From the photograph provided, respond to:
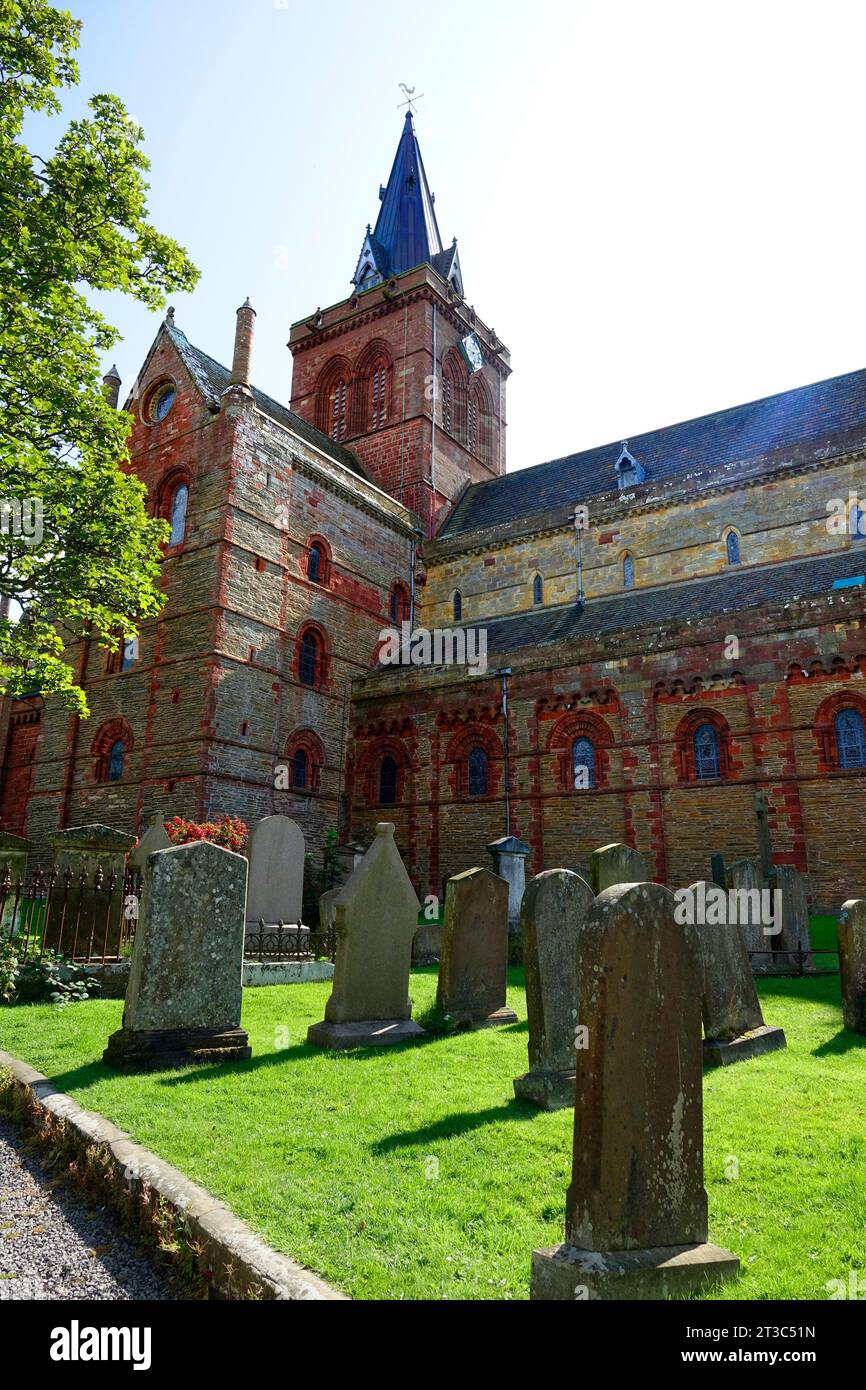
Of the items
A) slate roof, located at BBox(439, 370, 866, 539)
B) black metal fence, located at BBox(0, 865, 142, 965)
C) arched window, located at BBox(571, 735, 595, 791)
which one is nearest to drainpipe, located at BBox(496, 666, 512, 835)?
arched window, located at BBox(571, 735, 595, 791)

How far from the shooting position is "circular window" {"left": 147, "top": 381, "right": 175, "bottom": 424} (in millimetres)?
23609

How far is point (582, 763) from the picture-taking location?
63.9 ft

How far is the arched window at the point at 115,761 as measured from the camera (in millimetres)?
20953

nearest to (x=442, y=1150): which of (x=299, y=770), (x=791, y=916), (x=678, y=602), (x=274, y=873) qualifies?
(x=791, y=916)

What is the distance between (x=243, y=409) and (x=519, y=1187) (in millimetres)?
21196

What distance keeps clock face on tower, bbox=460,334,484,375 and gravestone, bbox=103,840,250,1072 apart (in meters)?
31.6

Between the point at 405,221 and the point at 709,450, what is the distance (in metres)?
21.6

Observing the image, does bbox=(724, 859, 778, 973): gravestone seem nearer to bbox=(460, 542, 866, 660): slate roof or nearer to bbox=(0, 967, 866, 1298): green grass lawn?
bbox=(0, 967, 866, 1298): green grass lawn

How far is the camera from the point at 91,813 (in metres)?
20.8

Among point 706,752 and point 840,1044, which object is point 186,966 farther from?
point 706,752

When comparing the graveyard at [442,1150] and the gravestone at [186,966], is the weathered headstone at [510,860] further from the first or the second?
the gravestone at [186,966]

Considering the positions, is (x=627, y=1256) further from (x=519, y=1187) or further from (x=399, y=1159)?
(x=399, y=1159)

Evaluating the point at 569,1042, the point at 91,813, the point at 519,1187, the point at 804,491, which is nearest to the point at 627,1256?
the point at 519,1187

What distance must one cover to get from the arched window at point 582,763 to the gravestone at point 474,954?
11.4 meters
